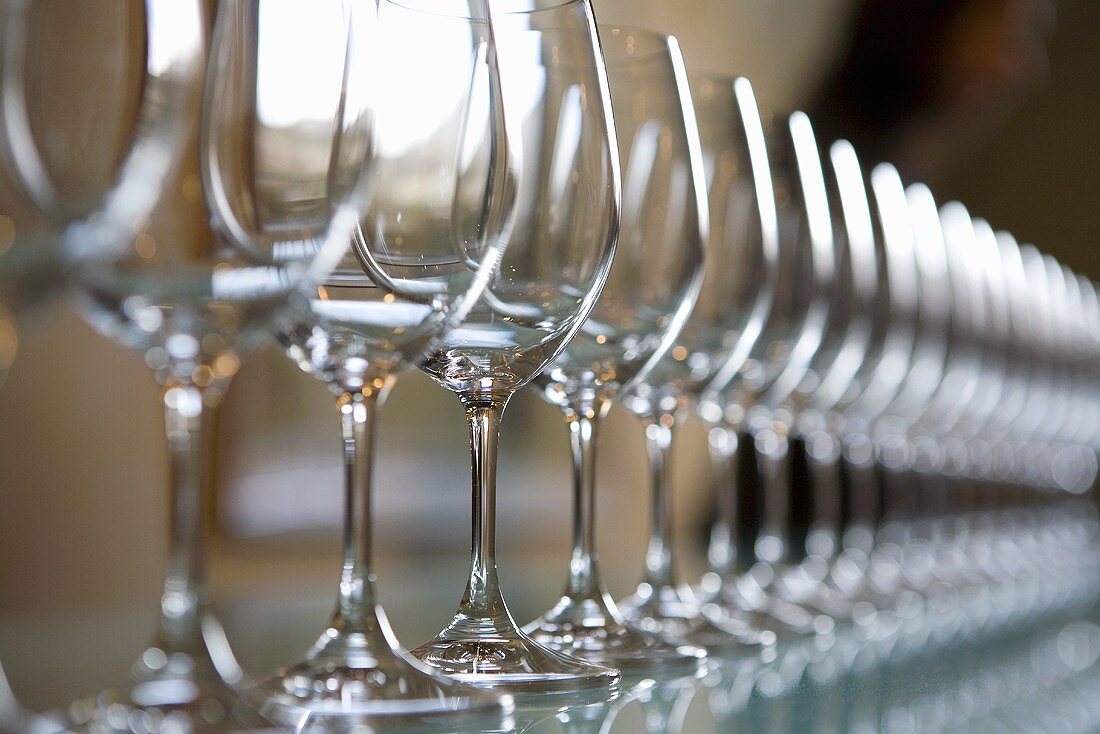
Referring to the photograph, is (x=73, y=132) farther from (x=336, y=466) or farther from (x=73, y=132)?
(x=336, y=466)

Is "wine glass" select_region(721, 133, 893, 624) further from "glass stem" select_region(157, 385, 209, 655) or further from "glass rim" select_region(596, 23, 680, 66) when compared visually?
"glass stem" select_region(157, 385, 209, 655)

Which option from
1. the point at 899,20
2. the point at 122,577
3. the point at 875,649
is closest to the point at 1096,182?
the point at 899,20

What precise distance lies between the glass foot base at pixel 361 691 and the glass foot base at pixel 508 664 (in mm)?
20

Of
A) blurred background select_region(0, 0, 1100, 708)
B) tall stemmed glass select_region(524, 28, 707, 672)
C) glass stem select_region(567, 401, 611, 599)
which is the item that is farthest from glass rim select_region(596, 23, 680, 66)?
blurred background select_region(0, 0, 1100, 708)

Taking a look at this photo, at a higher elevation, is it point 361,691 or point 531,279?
point 531,279

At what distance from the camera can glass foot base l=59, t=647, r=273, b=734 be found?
318mm

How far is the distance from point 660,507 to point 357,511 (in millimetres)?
248

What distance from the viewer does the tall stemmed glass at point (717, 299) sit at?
65 cm

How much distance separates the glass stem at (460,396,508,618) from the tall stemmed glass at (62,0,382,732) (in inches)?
4.8

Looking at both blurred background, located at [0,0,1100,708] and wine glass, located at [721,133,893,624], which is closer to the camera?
blurred background, located at [0,0,1100,708]

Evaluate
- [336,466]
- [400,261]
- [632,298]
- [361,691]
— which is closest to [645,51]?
[632,298]

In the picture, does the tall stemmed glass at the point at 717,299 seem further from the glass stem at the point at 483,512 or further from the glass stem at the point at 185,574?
the glass stem at the point at 185,574

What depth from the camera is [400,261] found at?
16.8 inches

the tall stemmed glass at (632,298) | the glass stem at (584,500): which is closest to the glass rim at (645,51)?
the tall stemmed glass at (632,298)
